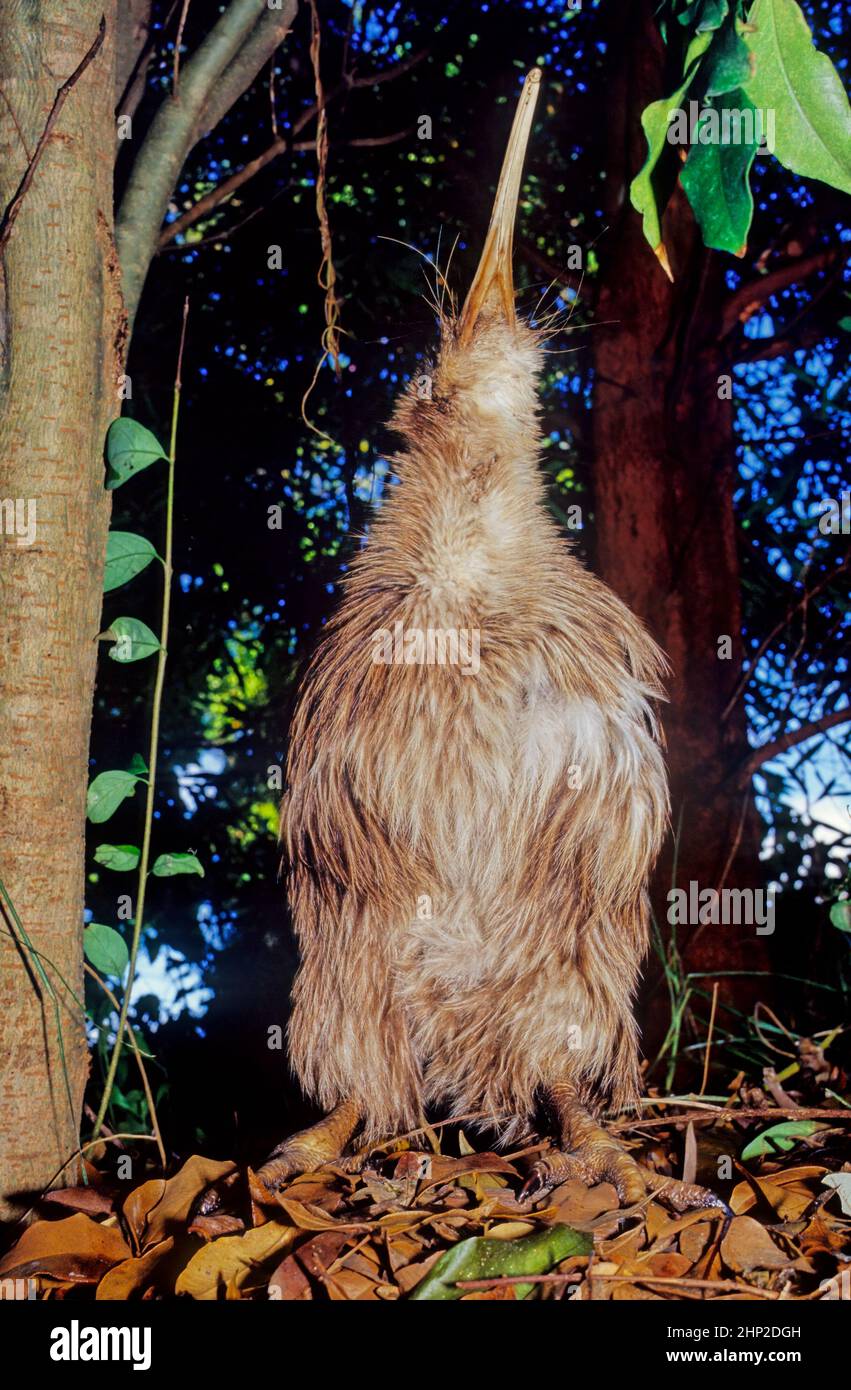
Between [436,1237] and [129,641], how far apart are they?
61cm

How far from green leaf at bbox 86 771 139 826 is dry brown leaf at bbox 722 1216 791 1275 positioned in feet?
2.20

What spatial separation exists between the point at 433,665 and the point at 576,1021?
0.39m

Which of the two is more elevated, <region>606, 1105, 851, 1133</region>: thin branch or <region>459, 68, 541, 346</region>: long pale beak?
<region>459, 68, 541, 346</region>: long pale beak

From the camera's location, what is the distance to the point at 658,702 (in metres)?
1.25

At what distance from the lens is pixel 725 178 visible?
99cm

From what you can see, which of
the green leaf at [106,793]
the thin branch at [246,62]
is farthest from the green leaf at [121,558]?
the thin branch at [246,62]

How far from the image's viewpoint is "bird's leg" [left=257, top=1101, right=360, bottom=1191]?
3.36 feet

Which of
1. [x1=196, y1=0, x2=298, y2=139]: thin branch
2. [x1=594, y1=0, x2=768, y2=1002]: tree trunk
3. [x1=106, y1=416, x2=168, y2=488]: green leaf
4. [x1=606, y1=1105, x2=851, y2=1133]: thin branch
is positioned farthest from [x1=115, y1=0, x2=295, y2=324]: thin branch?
[x1=606, y1=1105, x2=851, y2=1133]: thin branch

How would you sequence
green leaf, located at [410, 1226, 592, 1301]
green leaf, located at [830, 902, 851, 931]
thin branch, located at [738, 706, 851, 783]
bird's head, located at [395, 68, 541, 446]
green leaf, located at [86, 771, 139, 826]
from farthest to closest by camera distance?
thin branch, located at [738, 706, 851, 783] < green leaf, located at [830, 902, 851, 931] < bird's head, located at [395, 68, 541, 446] < green leaf, located at [86, 771, 139, 826] < green leaf, located at [410, 1226, 592, 1301]

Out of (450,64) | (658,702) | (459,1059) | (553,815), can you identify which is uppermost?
(450,64)

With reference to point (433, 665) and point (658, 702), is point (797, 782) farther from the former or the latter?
point (433, 665)

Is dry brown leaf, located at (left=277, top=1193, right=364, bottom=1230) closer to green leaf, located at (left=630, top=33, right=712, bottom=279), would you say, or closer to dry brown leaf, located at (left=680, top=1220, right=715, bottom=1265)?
dry brown leaf, located at (left=680, top=1220, right=715, bottom=1265)
